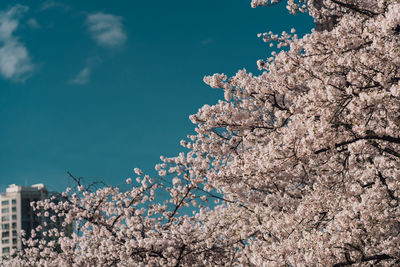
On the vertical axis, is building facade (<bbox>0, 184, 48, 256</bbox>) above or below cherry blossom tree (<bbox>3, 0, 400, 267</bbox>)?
above

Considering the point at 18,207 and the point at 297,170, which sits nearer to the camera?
the point at 297,170

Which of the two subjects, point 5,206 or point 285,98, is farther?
point 5,206

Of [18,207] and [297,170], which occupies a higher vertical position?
[18,207]

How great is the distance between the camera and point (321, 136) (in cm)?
1008

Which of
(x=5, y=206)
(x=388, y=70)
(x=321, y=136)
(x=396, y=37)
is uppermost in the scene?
(x=5, y=206)

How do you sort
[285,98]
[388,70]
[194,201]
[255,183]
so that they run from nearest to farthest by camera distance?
[388,70] → [255,183] → [285,98] → [194,201]

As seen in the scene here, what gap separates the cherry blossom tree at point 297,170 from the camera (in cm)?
1009

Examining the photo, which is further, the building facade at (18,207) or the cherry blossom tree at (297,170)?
the building facade at (18,207)

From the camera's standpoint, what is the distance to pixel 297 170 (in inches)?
595

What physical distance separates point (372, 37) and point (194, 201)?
1049 cm

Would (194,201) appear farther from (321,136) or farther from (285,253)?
(321,136)

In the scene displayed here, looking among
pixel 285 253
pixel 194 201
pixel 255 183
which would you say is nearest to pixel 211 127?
pixel 255 183

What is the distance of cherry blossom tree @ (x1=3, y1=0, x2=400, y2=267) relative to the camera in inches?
397

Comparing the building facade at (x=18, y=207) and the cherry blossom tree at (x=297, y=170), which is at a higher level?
the building facade at (x=18, y=207)
